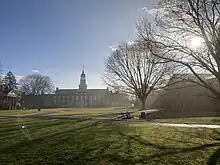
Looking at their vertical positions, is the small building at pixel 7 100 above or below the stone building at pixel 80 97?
below

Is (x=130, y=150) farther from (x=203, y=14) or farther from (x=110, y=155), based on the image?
(x=203, y=14)

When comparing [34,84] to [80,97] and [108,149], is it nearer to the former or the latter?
[80,97]

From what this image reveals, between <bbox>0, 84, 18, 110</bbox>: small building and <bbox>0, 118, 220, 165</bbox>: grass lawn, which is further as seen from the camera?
<bbox>0, 84, 18, 110</bbox>: small building

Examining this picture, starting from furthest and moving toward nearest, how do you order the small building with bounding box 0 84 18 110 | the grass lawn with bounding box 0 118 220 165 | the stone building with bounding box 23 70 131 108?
the stone building with bounding box 23 70 131 108
the small building with bounding box 0 84 18 110
the grass lawn with bounding box 0 118 220 165

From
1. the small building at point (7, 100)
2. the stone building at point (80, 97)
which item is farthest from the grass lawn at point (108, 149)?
the stone building at point (80, 97)

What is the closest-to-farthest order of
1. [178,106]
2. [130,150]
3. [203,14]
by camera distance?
[130,150]
[203,14]
[178,106]

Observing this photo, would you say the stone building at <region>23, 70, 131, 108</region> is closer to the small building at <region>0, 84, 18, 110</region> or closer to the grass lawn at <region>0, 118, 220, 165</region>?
the small building at <region>0, 84, 18, 110</region>

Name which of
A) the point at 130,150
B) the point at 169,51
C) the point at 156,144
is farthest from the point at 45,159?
the point at 169,51

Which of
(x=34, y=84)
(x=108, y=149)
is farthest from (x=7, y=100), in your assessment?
(x=108, y=149)

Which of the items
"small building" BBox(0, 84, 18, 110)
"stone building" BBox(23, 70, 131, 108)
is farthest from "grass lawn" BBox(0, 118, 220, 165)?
"stone building" BBox(23, 70, 131, 108)

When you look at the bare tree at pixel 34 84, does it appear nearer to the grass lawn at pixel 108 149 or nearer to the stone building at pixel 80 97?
the stone building at pixel 80 97

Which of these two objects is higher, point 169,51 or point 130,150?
point 169,51

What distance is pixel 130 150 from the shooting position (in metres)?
10.1

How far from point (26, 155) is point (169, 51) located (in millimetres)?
8520
